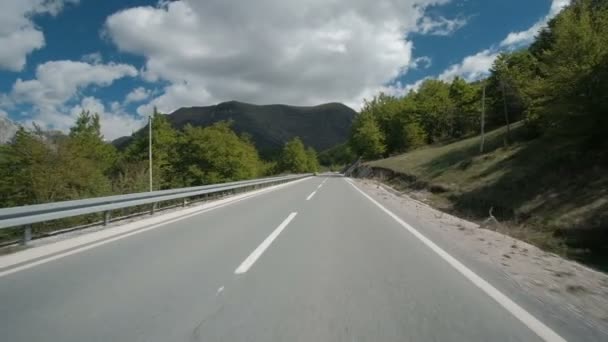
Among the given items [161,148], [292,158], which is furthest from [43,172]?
[292,158]

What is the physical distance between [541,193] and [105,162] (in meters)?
41.9

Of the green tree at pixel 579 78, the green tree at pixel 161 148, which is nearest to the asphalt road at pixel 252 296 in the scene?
the green tree at pixel 579 78

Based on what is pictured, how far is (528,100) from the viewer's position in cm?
2916

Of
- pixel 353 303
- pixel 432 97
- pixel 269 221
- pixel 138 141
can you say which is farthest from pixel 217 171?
pixel 432 97

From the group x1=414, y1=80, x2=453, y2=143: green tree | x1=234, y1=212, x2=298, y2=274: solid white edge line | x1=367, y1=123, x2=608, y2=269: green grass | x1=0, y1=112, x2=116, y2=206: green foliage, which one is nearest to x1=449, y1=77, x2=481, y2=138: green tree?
x1=414, y1=80, x2=453, y2=143: green tree

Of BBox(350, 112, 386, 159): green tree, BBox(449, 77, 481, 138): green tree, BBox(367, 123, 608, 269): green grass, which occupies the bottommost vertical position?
BBox(367, 123, 608, 269): green grass

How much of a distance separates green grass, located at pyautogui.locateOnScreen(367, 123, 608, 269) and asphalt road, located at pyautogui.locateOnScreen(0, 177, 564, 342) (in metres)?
6.32

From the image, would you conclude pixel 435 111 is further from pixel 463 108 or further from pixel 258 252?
pixel 258 252

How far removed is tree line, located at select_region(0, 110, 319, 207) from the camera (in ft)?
69.2

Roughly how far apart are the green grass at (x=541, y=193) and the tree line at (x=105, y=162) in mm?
22743

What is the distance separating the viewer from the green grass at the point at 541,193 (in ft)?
33.7

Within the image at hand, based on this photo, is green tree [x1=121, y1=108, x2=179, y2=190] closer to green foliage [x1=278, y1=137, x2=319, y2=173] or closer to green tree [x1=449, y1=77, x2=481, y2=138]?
green tree [x1=449, y1=77, x2=481, y2=138]

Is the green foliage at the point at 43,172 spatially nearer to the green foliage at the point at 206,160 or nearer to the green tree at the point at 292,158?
the green foliage at the point at 206,160

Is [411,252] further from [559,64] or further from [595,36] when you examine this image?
[595,36]
